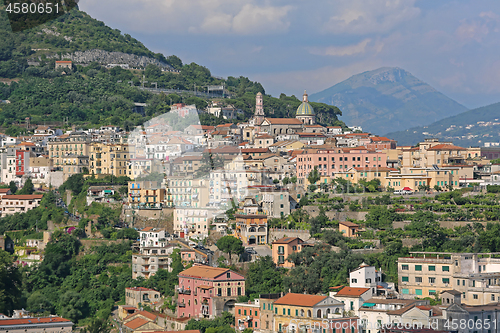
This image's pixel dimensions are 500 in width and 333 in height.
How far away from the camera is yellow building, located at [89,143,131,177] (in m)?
52.3

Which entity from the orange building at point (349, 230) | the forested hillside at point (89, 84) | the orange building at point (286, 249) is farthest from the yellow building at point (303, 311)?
the forested hillside at point (89, 84)

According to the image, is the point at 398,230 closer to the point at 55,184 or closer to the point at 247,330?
the point at 247,330

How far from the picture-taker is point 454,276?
107ft

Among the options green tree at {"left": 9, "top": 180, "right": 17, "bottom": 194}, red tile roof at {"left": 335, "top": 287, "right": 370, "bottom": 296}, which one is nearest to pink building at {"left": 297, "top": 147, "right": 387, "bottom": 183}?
red tile roof at {"left": 335, "top": 287, "right": 370, "bottom": 296}

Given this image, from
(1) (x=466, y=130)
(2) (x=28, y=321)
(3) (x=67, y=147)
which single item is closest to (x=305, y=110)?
(3) (x=67, y=147)

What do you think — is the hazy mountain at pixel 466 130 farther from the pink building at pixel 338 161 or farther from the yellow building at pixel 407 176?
the yellow building at pixel 407 176

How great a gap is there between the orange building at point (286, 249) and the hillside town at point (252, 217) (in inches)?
2.5

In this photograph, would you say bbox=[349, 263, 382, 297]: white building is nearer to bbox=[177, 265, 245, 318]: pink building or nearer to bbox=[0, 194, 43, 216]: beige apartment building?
Result: bbox=[177, 265, 245, 318]: pink building

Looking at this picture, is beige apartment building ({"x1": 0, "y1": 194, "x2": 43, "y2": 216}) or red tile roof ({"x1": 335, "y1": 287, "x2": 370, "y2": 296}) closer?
red tile roof ({"x1": 335, "y1": 287, "x2": 370, "y2": 296})

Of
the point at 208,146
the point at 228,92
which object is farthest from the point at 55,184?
the point at 228,92

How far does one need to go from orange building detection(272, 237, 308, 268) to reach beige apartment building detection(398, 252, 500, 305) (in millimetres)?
5446

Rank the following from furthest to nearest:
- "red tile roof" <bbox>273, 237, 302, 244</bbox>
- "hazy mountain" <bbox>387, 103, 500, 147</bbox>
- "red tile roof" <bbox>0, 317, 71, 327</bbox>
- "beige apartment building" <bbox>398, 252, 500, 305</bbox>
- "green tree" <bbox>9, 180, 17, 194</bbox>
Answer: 1. "hazy mountain" <bbox>387, 103, 500, 147</bbox>
2. "green tree" <bbox>9, 180, 17, 194</bbox>
3. "red tile roof" <bbox>273, 237, 302, 244</bbox>
4. "beige apartment building" <bbox>398, 252, 500, 305</bbox>
5. "red tile roof" <bbox>0, 317, 71, 327</bbox>

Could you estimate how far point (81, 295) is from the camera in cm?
4006

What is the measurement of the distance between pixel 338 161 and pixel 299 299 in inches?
724
